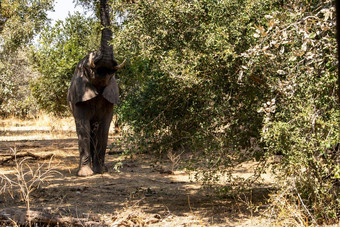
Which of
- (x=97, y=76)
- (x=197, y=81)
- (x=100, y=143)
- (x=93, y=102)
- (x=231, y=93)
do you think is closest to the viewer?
(x=197, y=81)

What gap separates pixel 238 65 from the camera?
6609mm

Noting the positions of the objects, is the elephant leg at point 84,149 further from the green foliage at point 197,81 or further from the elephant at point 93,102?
the green foliage at point 197,81

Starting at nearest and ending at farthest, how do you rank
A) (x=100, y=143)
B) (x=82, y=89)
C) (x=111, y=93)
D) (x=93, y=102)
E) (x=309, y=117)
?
(x=309, y=117) → (x=82, y=89) → (x=111, y=93) → (x=93, y=102) → (x=100, y=143)

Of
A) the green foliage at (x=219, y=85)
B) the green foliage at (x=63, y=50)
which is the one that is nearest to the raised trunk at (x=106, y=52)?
the green foliage at (x=219, y=85)

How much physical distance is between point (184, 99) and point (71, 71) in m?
12.0

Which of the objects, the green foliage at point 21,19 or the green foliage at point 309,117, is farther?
the green foliage at point 21,19

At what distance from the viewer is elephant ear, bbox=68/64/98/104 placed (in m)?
10.1

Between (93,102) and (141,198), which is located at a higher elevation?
(93,102)

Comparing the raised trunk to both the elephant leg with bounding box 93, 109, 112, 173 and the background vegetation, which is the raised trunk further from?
the background vegetation

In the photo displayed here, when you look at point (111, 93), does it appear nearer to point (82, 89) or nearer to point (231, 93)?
point (82, 89)

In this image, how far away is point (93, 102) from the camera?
34.7 feet

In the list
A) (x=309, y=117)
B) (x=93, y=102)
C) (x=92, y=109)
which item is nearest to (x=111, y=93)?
(x=93, y=102)

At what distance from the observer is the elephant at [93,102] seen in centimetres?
982

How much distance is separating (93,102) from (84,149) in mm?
1095
